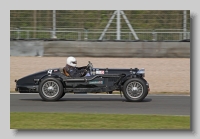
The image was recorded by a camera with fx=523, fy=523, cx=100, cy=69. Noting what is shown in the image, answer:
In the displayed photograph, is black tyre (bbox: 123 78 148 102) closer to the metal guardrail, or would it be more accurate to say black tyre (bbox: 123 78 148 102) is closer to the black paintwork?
the black paintwork

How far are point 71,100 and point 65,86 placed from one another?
0.64 meters

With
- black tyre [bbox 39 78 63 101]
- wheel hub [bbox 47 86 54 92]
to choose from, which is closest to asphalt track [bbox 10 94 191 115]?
black tyre [bbox 39 78 63 101]

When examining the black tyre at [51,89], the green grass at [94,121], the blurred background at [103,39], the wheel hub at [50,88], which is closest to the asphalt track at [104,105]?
the black tyre at [51,89]

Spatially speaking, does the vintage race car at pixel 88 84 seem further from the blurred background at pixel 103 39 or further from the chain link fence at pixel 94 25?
the chain link fence at pixel 94 25

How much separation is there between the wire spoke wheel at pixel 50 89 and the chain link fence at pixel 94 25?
6.06 meters

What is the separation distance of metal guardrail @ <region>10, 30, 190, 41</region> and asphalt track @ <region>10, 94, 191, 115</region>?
4.75 meters

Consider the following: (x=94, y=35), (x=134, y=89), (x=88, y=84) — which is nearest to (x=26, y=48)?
(x=94, y=35)

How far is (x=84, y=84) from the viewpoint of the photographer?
13617mm

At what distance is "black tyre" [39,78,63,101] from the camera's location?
13516 mm

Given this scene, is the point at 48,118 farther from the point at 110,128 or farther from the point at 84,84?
the point at 84,84

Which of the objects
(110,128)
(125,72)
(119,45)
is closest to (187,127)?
(110,128)

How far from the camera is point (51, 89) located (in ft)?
44.7

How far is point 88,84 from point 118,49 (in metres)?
5.93

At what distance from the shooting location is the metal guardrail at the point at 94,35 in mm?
19406
